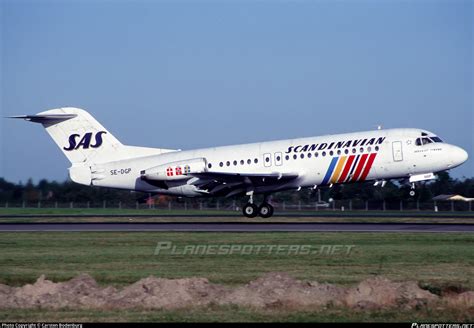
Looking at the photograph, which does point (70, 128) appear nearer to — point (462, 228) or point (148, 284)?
point (462, 228)

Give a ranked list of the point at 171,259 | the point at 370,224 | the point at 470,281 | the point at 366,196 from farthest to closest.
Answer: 1. the point at 366,196
2. the point at 370,224
3. the point at 171,259
4. the point at 470,281

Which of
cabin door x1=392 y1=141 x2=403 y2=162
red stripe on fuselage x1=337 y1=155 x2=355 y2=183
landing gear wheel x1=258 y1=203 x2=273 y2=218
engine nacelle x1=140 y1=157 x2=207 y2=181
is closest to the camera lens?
cabin door x1=392 y1=141 x2=403 y2=162

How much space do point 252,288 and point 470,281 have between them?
21.6ft

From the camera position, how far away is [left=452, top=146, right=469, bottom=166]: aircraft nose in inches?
1826

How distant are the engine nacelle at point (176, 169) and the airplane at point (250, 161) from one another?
6 centimetres

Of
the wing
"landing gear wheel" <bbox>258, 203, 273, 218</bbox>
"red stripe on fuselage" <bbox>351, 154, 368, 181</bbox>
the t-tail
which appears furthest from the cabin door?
the t-tail

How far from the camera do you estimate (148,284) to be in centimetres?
1970

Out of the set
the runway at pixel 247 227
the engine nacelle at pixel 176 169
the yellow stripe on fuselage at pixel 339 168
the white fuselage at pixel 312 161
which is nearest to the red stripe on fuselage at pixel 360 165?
the white fuselage at pixel 312 161

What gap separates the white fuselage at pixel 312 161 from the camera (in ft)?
152

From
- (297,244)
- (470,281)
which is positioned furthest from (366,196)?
(470,281)

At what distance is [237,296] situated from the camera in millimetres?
18828

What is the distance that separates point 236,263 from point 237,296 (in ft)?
25.2

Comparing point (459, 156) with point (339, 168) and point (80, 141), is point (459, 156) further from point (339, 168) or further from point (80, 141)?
point (80, 141)

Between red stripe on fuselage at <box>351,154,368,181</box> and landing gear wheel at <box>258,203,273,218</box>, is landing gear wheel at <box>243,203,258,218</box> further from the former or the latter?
red stripe on fuselage at <box>351,154,368,181</box>
